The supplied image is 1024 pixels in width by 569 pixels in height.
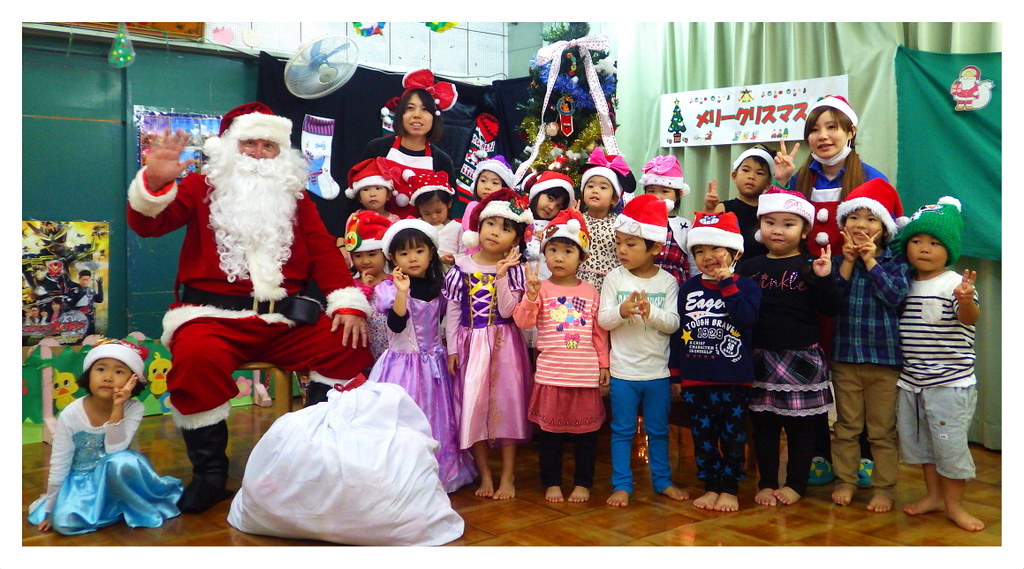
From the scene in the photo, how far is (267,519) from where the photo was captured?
8.74ft

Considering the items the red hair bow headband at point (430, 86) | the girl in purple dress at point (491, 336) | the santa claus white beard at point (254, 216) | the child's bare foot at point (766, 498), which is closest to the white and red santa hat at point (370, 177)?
the red hair bow headband at point (430, 86)

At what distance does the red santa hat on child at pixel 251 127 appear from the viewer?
3381mm

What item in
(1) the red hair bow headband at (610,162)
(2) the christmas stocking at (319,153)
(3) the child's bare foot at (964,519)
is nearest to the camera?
(3) the child's bare foot at (964,519)

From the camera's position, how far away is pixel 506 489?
3.24m

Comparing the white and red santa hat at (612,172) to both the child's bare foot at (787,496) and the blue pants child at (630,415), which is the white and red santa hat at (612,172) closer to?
the blue pants child at (630,415)

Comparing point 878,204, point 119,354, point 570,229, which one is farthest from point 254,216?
point 878,204

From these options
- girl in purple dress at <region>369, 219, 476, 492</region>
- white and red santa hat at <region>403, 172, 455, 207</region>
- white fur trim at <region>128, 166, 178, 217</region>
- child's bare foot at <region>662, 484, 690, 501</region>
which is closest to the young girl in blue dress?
white fur trim at <region>128, 166, 178, 217</region>

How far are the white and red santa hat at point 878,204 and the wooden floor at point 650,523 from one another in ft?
3.32

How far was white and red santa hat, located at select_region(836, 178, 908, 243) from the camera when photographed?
9.95 ft

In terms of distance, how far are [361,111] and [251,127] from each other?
108 inches

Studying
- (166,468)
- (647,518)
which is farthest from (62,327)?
(647,518)

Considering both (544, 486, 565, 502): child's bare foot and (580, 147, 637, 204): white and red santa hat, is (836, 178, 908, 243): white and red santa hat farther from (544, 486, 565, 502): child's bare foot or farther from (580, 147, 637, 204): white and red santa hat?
(544, 486, 565, 502): child's bare foot

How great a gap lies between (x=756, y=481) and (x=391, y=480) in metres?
1.64

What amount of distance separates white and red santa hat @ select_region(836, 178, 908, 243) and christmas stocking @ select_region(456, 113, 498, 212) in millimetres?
3724
